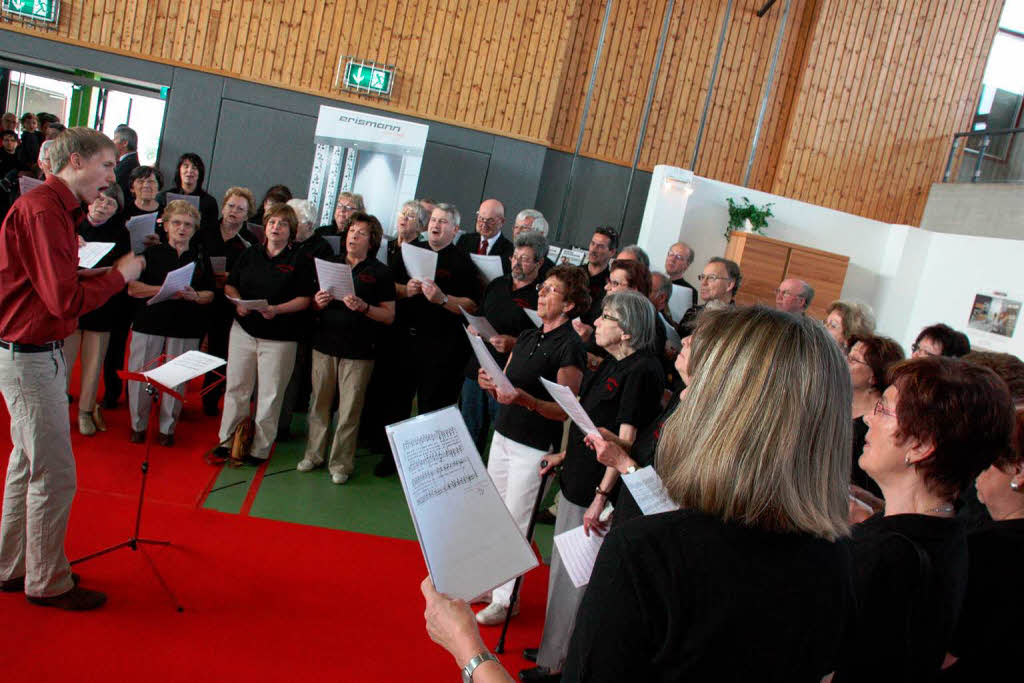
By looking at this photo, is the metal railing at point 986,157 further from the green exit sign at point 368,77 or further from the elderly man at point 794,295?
the green exit sign at point 368,77

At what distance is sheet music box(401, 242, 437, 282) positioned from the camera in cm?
479

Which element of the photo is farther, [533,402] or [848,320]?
[848,320]

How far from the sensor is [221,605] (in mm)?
3227

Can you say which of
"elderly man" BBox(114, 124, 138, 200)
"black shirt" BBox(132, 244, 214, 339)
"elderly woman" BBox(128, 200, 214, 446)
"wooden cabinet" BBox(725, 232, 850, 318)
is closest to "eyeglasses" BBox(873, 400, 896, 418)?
"elderly woman" BBox(128, 200, 214, 446)

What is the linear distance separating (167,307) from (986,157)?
1160 cm

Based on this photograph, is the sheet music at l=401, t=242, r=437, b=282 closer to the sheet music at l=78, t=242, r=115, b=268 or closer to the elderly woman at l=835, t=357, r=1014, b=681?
the sheet music at l=78, t=242, r=115, b=268

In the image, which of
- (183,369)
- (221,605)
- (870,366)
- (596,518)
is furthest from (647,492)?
(183,369)

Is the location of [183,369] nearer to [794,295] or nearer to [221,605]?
[221,605]

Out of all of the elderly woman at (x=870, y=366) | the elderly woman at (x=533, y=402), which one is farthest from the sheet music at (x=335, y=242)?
the elderly woman at (x=870, y=366)

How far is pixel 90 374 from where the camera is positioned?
489cm

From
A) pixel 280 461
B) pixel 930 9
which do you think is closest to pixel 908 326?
pixel 930 9

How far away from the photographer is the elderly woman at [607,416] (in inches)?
118

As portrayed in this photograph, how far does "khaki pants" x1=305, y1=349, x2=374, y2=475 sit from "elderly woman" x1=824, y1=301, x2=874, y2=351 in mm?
2990

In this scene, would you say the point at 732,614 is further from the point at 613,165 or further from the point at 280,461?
the point at 613,165
